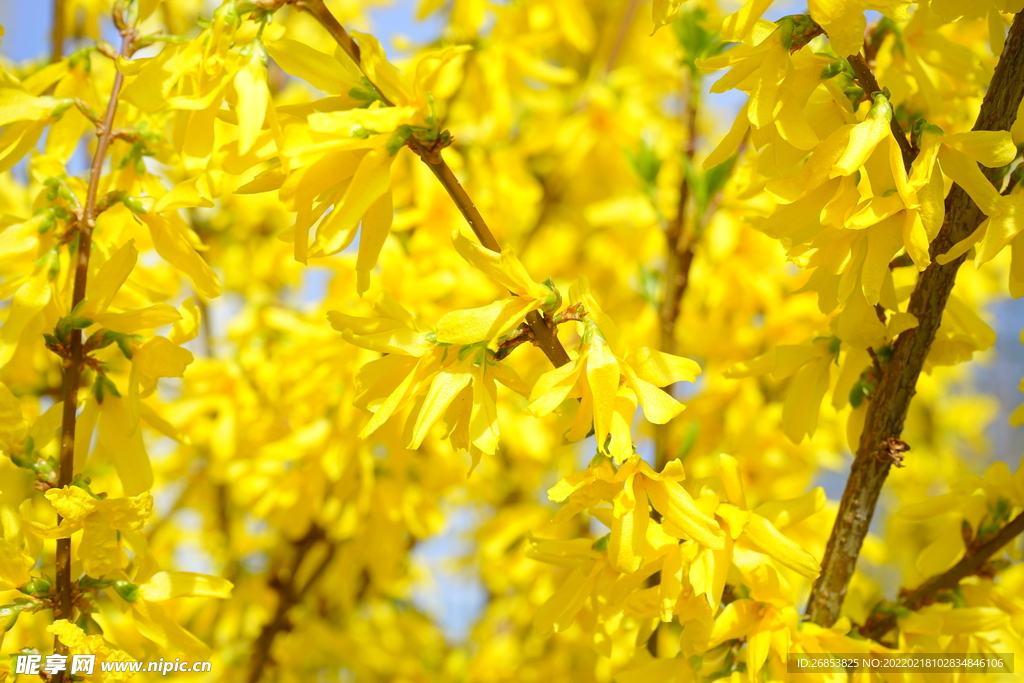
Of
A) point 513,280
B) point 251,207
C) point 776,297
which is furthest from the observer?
point 251,207

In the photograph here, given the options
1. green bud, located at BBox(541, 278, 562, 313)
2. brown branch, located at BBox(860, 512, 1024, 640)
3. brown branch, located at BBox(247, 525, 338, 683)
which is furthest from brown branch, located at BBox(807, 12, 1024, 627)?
brown branch, located at BBox(247, 525, 338, 683)

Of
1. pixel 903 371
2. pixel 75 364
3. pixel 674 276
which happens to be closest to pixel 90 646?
pixel 75 364

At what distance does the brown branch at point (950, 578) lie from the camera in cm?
91

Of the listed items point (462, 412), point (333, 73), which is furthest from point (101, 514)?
point (333, 73)

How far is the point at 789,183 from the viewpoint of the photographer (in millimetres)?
750

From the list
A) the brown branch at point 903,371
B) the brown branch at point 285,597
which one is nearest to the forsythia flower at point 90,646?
the brown branch at point 903,371

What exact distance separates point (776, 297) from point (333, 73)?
46.4 inches

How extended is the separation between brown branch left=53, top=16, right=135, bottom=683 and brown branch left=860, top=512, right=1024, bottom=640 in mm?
842

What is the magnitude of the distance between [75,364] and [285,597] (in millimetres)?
1086

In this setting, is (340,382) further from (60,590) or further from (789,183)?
(789,183)

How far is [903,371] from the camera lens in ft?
2.80

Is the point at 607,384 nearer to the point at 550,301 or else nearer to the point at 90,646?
the point at 550,301

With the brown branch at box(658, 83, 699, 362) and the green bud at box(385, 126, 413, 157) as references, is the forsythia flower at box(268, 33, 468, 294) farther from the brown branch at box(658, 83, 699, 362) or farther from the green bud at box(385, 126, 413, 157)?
the brown branch at box(658, 83, 699, 362)

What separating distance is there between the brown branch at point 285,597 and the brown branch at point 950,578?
120cm
